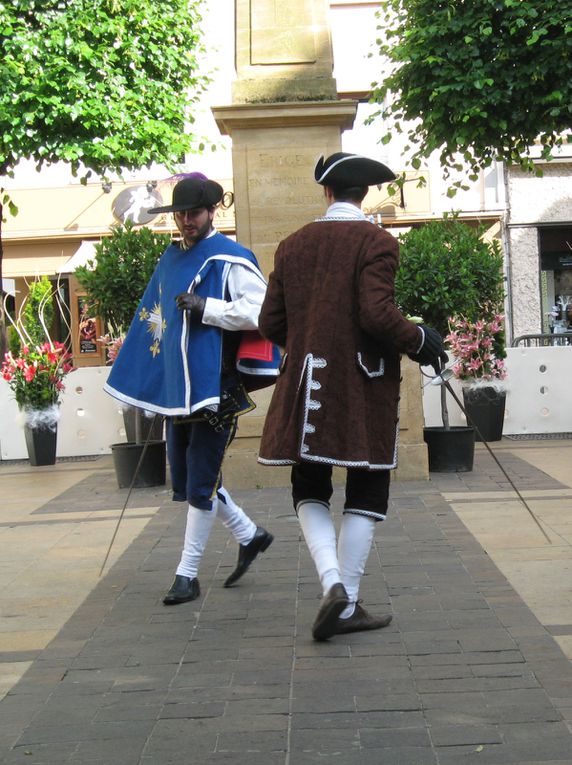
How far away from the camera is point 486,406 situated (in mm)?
12766

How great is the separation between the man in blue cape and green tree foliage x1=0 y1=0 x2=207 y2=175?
37.0 ft

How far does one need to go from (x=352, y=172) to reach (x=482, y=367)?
8.21m

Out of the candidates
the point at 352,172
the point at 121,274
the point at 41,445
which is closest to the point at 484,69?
the point at 121,274

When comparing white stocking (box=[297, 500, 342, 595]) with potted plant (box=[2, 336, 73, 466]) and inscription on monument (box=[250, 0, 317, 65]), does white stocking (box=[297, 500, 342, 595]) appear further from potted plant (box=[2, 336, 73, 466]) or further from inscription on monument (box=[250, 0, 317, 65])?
potted plant (box=[2, 336, 73, 466])

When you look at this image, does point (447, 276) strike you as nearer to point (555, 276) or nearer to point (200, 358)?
point (200, 358)

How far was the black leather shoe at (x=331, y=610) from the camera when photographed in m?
4.37

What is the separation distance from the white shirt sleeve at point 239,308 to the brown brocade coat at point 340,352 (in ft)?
1.86

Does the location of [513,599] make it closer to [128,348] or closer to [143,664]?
[143,664]

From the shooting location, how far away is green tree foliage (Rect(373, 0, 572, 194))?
40.7ft

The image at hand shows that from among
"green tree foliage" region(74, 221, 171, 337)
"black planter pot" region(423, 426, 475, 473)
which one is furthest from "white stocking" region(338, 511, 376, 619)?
"green tree foliage" region(74, 221, 171, 337)

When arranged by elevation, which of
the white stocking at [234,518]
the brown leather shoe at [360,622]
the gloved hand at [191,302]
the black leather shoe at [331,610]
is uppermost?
the gloved hand at [191,302]

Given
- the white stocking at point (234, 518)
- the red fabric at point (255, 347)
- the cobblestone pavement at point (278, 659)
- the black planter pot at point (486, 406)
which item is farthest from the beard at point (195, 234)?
the black planter pot at point (486, 406)

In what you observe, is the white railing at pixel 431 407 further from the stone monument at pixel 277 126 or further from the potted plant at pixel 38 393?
the stone monument at pixel 277 126

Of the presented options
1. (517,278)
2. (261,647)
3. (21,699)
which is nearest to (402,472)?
(261,647)
